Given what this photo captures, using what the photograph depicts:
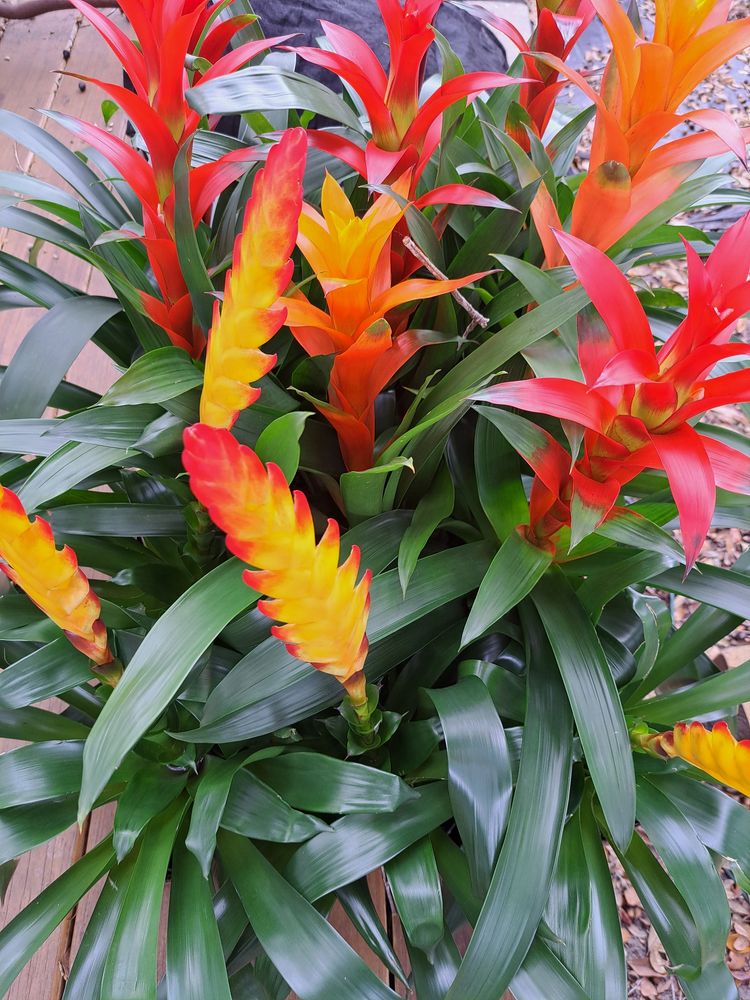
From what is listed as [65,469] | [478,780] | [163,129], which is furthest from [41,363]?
[478,780]

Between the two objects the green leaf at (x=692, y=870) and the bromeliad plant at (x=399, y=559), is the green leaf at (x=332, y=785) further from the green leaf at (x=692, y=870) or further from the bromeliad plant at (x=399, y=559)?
the green leaf at (x=692, y=870)

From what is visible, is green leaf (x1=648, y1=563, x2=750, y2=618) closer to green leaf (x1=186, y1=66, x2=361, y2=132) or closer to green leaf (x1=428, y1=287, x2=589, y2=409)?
green leaf (x1=428, y1=287, x2=589, y2=409)

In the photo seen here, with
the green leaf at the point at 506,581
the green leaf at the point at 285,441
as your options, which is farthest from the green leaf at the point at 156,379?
the green leaf at the point at 506,581

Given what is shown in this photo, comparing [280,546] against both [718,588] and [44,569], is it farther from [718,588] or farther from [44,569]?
[718,588]

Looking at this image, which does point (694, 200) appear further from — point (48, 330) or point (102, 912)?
point (102, 912)

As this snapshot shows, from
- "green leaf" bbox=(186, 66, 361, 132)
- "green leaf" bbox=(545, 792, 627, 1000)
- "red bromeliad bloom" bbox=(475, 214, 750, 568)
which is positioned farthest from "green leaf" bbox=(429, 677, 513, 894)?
"green leaf" bbox=(186, 66, 361, 132)

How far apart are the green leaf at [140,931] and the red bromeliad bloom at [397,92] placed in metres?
0.66

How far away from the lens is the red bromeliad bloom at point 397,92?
68 cm

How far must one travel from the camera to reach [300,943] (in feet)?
2.18

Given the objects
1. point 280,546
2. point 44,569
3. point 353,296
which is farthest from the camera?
point 353,296

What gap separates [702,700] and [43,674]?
0.67 meters

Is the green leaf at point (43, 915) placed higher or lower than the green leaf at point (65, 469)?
lower

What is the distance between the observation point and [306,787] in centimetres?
72

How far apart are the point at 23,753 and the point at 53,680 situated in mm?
80
